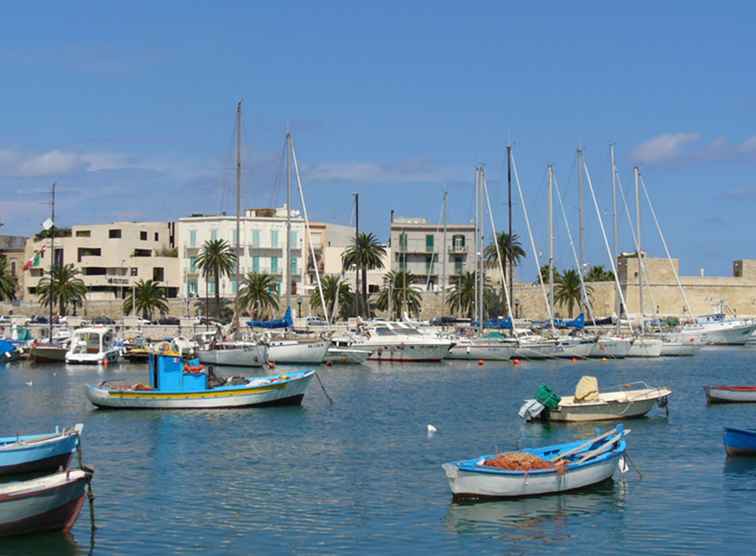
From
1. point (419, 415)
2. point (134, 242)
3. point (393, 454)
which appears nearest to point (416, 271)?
point (134, 242)

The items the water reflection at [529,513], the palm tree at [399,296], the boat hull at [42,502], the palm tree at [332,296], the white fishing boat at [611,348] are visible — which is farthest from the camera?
the palm tree at [332,296]

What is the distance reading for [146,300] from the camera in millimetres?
104000

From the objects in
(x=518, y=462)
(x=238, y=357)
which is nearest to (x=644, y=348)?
(x=238, y=357)

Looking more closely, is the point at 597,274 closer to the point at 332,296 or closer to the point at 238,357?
the point at 332,296

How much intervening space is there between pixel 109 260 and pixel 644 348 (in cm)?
5641

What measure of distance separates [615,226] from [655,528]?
212 ft

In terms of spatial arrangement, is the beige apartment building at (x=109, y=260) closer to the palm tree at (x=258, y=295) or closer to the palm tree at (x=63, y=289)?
the palm tree at (x=63, y=289)

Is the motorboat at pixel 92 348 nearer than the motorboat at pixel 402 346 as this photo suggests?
Yes

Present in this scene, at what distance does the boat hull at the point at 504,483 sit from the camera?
2452cm

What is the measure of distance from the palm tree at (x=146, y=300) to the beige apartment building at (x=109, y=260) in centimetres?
349

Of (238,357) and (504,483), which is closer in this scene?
(504,483)

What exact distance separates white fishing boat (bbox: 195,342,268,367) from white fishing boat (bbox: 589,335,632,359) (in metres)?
23.9

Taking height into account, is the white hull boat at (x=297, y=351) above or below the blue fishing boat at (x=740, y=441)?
above

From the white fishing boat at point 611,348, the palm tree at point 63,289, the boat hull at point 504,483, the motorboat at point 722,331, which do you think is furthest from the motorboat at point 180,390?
the motorboat at point 722,331
